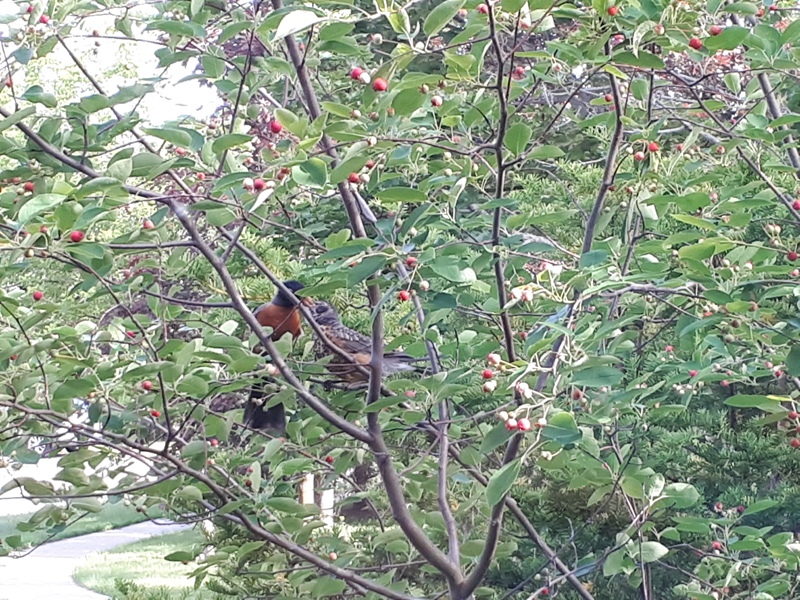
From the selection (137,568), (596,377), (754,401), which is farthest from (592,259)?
(137,568)

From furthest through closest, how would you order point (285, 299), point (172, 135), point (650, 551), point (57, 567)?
point (57, 567), point (285, 299), point (650, 551), point (172, 135)

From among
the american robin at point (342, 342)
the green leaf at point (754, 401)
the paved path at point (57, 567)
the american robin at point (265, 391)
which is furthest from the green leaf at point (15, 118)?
the paved path at point (57, 567)

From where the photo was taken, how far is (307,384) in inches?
100

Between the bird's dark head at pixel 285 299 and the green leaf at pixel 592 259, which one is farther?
the bird's dark head at pixel 285 299

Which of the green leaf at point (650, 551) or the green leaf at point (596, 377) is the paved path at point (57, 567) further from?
the green leaf at point (596, 377)

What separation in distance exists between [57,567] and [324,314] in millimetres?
8854

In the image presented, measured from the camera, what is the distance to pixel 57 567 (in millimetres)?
10898

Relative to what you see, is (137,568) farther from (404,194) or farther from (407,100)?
(407,100)

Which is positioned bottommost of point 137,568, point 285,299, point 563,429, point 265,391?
point 137,568

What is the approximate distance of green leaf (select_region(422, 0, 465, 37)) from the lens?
4.14 ft

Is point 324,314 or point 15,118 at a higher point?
point 15,118

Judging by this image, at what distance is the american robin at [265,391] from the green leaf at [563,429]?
2.75ft

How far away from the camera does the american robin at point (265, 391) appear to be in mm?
2594

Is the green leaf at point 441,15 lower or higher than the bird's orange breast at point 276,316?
higher
